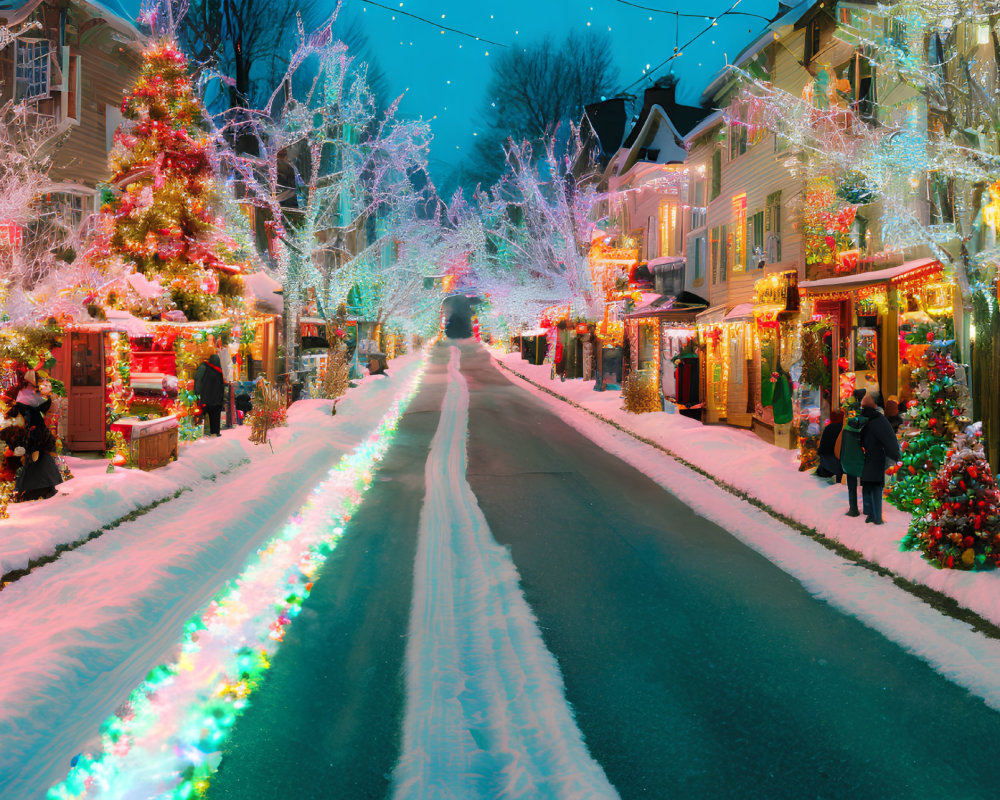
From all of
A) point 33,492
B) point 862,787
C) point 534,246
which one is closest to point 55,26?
point 33,492

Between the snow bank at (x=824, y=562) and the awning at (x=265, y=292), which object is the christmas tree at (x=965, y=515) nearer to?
the snow bank at (x=824, y=562)

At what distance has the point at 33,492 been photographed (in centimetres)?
1048

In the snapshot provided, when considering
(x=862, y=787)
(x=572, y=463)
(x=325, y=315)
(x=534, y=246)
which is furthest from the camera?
(x=534, y=246)

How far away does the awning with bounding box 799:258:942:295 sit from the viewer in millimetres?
13023

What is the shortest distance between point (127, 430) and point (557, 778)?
1171 cm

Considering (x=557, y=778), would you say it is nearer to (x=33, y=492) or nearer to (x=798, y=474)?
(x=33, y=492)

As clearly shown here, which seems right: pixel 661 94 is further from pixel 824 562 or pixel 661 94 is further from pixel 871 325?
pixel 824 562

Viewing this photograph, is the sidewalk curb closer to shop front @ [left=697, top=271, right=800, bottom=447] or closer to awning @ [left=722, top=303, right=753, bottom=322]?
shop front @ [left=697, top=271, right=800, bottom=447]

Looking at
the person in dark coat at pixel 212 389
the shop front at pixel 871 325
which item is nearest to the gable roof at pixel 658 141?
the shop front at pixel 871 325

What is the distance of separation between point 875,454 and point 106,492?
33.3ft

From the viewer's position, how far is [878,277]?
1427 centimetres

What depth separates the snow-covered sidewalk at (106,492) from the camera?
8.52 metres

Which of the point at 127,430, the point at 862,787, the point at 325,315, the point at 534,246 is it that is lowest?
the point at 862,787

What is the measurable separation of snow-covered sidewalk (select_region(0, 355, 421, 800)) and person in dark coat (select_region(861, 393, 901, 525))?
7.36 m
